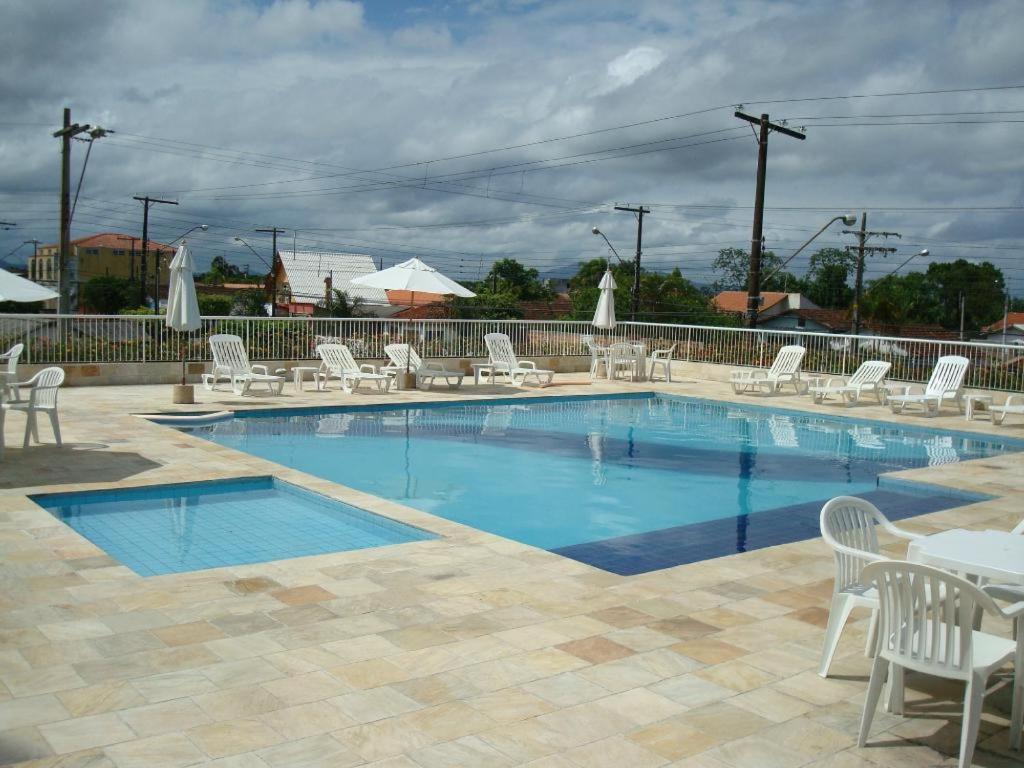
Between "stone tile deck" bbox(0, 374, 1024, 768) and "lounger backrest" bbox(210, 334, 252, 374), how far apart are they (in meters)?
8.12

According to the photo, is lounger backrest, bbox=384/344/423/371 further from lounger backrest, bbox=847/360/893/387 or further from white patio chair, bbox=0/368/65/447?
white patio chair, bbox=0/368/65/447

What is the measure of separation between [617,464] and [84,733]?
8171 millimetres

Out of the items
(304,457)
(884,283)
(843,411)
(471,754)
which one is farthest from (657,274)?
(471,754)

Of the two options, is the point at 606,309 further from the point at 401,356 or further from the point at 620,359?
the point at 401,356

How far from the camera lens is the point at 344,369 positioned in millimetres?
15352

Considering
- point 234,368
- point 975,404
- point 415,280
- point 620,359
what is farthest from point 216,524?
point 975,404

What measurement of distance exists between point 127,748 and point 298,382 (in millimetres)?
12580

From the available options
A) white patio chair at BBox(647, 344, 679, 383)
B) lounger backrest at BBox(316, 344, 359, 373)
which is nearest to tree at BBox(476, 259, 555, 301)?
white patio chair at BBox(647, 344, 679, 383)

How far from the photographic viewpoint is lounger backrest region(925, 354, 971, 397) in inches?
575

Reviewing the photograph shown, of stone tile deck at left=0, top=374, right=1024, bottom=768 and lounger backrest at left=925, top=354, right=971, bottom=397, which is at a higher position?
lounger backrest at left=925, top=354, right=971, bottom=397

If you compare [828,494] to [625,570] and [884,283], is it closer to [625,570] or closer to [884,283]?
→ [625,570]

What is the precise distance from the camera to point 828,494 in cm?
952

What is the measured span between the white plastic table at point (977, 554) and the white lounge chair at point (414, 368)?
1226cm

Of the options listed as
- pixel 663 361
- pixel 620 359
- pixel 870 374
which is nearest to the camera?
pixel 870 374
